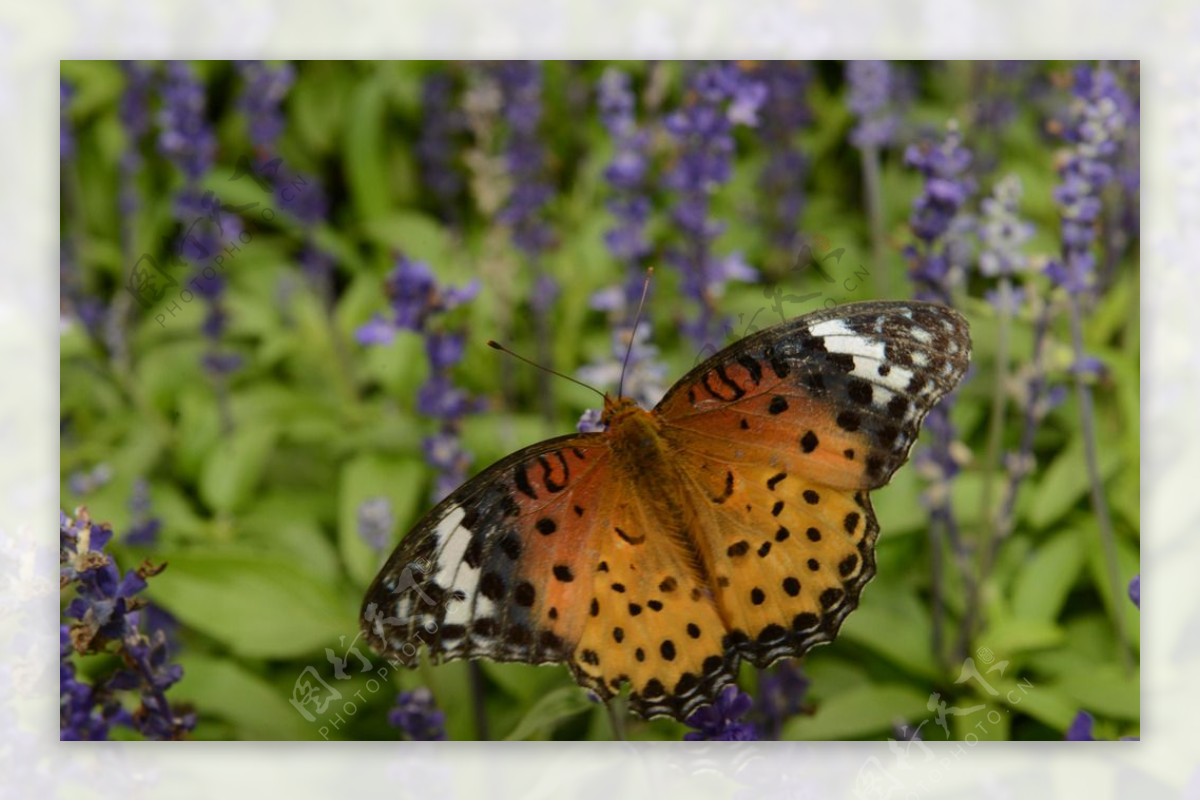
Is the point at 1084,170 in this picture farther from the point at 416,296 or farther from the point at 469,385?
the point at 469,385

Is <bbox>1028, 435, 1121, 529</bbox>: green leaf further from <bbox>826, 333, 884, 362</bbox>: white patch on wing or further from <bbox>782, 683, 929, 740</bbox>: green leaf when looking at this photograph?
<bbox>826, 333, 884, 362</bbox>: white patch on wing

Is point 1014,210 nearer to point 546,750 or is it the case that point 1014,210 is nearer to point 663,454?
point 663,454

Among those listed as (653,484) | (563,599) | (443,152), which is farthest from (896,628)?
(443,152)

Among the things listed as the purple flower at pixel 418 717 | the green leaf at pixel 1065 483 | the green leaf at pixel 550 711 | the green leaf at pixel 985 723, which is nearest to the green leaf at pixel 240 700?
the purple flower at pixel 418 717

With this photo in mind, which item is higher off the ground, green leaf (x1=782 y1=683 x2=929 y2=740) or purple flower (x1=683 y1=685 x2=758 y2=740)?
purple flower (x1=683 y1=685 x2=758 y2=740)

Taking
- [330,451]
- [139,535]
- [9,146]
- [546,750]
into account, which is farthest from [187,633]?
[9,146]

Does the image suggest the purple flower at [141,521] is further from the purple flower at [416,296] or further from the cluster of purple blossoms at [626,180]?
the cluster of purple blossoms at [626,180]

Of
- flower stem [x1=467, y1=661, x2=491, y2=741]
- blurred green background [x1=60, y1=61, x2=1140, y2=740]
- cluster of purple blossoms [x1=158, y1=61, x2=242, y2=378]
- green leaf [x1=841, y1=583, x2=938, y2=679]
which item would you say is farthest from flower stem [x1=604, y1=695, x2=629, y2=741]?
cluster of purple blossoms [x1=158, y1=61, x2=242, y2=378]
